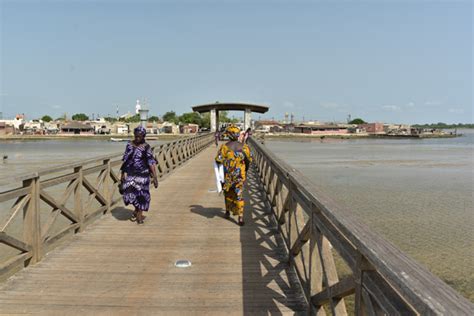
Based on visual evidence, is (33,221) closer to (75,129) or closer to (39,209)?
(39,209)

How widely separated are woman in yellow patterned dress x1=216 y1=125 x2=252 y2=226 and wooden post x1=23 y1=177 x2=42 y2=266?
249 cm

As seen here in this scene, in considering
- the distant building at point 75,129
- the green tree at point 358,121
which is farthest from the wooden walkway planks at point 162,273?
the green tree at point 358,121

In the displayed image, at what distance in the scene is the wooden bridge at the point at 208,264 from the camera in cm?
187

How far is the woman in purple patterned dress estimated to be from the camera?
235 inches

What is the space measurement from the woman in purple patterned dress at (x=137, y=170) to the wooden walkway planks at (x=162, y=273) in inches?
16.6

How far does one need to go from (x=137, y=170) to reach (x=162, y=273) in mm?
2202

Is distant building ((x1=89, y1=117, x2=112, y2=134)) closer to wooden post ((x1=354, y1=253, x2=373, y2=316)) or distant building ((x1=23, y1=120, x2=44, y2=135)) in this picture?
distant building ((x1=23, y1=120, x2=44, y2=135))

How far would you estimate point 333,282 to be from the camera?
8.96 feet

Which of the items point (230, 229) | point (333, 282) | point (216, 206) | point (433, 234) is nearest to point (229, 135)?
point (230, 229)

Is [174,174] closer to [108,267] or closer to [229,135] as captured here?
[229,135]

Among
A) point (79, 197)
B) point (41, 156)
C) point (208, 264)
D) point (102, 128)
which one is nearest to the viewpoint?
point (208, 264)

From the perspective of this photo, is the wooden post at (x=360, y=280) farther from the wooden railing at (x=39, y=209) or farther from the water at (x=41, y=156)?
the water at (x=41, y=156)

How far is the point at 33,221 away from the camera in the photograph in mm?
4246

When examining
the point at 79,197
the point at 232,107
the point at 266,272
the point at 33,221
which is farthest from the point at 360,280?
the point at 232,107
